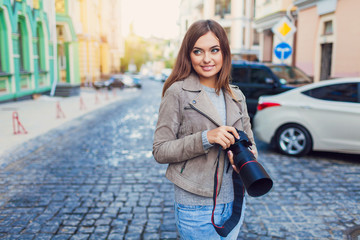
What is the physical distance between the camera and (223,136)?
172 cm

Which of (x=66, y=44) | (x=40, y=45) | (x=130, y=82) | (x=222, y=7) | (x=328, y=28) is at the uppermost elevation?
(x=222, y=7)

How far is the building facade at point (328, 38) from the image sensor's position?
42.0 ft

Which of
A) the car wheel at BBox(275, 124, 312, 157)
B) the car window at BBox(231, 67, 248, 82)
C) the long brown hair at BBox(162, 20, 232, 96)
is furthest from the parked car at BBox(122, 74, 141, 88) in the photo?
the long brown hair at BBox(162, 20, 232, 96)

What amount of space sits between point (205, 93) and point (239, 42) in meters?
40.0

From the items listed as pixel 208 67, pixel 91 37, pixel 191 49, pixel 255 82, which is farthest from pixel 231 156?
pixel 91 37

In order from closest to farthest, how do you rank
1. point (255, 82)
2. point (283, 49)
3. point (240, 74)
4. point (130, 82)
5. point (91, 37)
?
point (255, 82) < point (240, 74) < point (283, 49) < point (91, 37) < point (130, 82)

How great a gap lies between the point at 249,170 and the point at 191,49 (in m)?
0.72

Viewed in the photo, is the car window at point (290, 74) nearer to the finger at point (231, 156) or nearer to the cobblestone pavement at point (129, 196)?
the cobblestone pavement at point (129, 196)

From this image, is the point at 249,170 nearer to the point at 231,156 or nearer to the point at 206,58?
the point at 231,156

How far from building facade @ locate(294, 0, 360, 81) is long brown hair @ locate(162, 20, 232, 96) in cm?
1215

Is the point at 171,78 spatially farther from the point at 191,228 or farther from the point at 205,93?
the point at 191,228

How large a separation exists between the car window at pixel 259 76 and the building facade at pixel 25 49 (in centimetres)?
1094

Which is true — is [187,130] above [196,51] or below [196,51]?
below

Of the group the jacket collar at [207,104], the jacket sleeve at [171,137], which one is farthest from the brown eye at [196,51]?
the jacket sleeve at [171,137]
